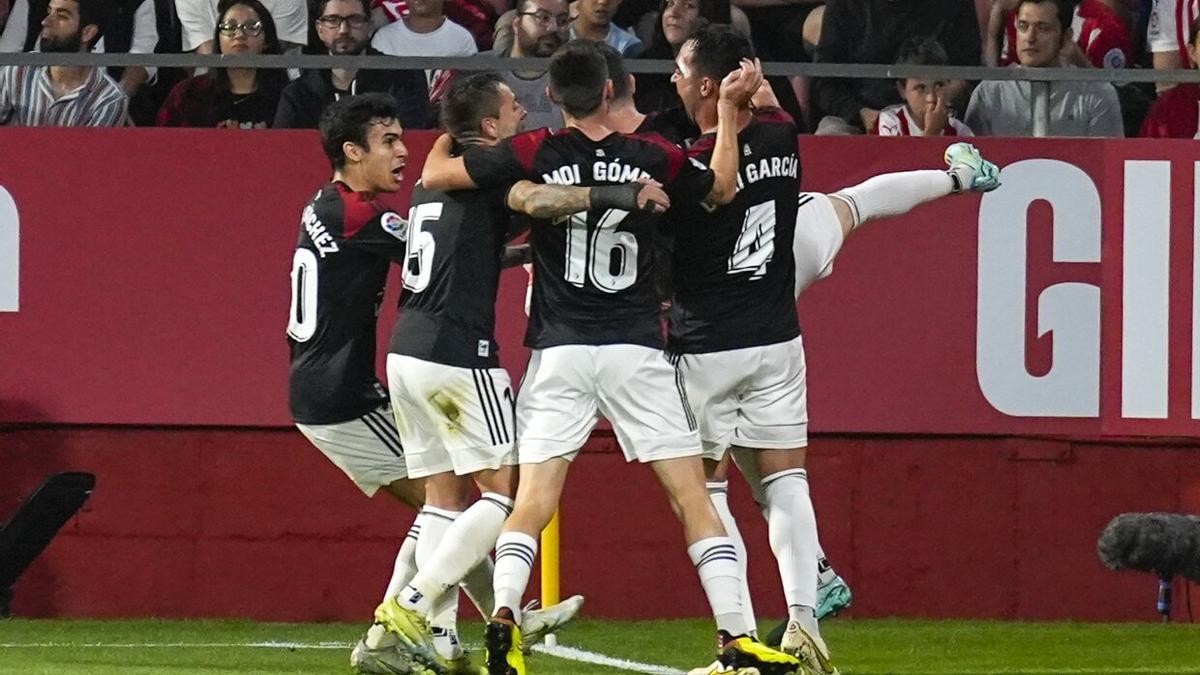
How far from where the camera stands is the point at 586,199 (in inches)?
256

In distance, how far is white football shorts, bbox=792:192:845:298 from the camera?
25.3ft

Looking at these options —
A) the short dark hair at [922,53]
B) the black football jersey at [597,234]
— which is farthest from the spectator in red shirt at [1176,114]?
the black football jersey at [597,234]

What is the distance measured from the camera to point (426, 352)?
7.05 m

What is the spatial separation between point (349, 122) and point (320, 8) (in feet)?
8.52

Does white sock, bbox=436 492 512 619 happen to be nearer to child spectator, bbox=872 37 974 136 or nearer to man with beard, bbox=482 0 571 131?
man with beard, bbox=482 0 571 131

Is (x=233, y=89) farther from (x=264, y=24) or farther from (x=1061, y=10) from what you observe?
(x=1061, y=10)

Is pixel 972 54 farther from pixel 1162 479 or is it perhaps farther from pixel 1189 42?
pixel 1162 479

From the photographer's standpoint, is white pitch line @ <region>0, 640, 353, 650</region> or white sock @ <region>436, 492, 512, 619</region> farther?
white pitch line @ <region>0, 640, 353, 650</region>

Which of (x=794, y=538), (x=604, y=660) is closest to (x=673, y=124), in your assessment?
(x=794, y=538)

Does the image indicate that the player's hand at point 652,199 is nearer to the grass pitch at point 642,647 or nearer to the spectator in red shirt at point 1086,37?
the grass pitch at point 642,647

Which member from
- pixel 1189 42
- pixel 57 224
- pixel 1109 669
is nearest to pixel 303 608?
pixel 57 224

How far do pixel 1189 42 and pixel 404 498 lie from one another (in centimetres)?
432

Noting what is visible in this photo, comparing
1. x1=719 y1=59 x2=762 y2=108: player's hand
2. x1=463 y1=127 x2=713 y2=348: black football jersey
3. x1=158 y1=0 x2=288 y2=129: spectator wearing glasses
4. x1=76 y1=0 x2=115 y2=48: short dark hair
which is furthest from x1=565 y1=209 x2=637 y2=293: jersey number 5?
x1=76 y1=0 x2=115 y2=48: short dark hair

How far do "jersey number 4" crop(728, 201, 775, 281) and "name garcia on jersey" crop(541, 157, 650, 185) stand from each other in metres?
0.61
